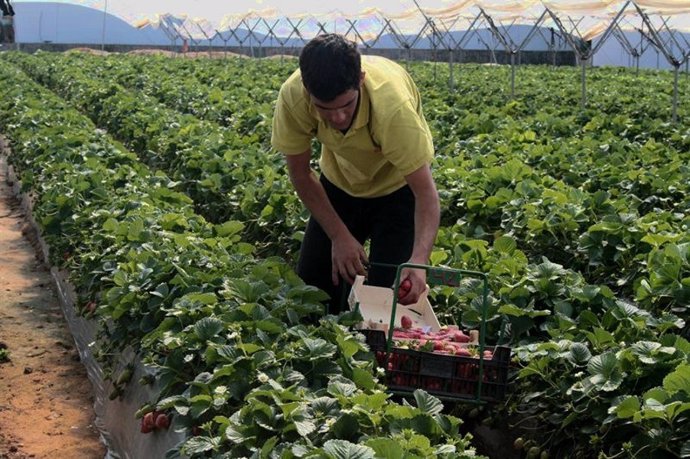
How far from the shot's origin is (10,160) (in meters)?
12.2

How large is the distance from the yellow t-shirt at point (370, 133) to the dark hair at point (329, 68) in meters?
0.29

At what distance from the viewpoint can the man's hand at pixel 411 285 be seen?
3963 millimetres

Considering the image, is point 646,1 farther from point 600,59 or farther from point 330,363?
point 600,59

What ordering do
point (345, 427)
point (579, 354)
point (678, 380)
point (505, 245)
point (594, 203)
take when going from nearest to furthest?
point (345, 427) < point (678, 380) < point (579, 354) < point (505, 245) < point (594, 203)

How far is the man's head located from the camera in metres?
3.61

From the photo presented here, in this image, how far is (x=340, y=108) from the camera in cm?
373

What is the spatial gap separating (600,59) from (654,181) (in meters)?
42.9

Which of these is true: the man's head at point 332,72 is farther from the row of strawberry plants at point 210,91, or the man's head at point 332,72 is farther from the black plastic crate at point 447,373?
the row of strawberry plants at point 210,91

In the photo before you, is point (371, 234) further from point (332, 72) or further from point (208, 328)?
point (332, 72)

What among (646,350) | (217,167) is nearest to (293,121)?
(646,350)

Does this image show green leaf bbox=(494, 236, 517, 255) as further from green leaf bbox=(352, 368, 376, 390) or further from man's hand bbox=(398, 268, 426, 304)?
green leaf bbox=(352, 368, 376, 390)

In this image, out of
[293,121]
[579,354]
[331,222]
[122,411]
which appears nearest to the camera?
[579,354]

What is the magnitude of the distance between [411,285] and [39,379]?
289 cm

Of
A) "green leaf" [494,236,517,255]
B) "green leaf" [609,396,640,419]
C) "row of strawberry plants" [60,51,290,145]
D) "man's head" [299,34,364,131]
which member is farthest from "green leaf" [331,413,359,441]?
"row of strawberry plants" [60,51,290,145]
